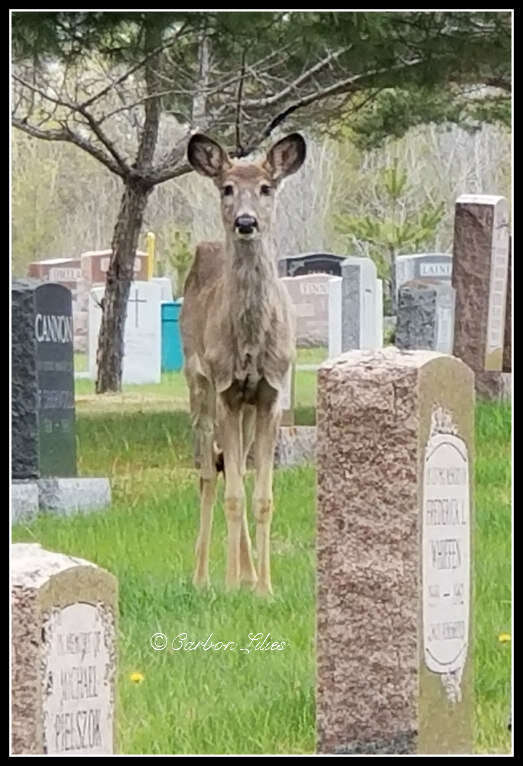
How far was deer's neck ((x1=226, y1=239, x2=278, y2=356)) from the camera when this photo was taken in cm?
566

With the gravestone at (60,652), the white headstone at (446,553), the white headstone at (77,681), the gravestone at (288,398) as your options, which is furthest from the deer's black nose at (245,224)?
the white headstone at (77,681)

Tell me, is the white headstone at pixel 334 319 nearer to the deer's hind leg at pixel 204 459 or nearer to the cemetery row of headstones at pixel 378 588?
the deer's hind leg at pixel 204 459

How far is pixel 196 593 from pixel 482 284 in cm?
135

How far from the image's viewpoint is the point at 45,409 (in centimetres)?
582

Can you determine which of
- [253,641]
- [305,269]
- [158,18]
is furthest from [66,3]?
[253,641]

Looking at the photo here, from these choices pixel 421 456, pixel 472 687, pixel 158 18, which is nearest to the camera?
pixel 421 456

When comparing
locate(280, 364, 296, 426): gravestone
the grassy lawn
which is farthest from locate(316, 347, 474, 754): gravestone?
locate(280, 364, 296, 426): gravestone

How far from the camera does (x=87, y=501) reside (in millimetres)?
5672

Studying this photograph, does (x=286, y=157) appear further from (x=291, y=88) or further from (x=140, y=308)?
(x=140, y=308)

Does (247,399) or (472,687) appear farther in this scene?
(247,399)

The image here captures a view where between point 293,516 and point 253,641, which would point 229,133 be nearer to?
point 293,516

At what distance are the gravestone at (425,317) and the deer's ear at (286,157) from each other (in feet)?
1.67

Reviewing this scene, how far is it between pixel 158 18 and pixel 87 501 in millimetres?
1496

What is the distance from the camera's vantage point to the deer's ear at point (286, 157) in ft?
18.2
